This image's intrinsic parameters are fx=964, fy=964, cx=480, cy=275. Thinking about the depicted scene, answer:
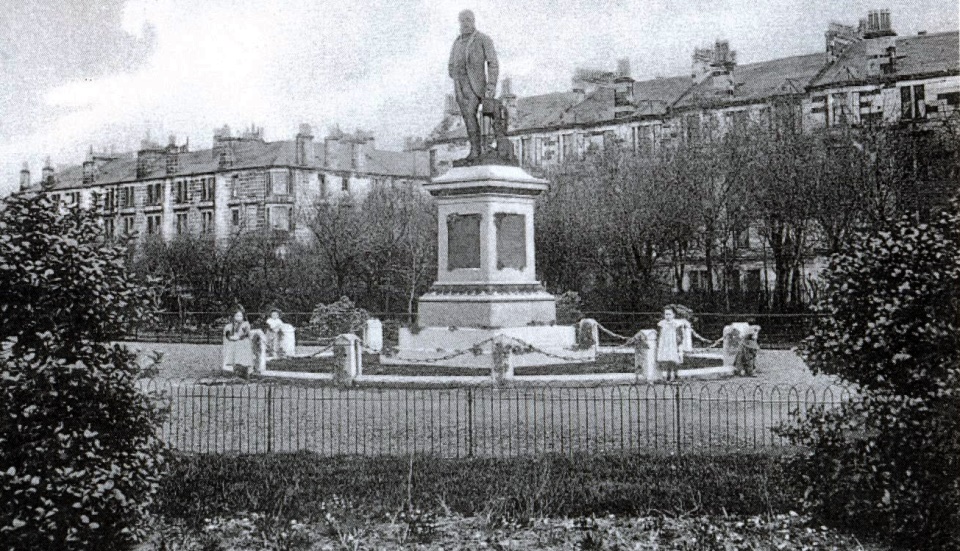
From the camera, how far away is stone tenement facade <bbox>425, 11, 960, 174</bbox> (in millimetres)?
40125

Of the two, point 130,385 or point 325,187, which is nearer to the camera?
point 130,385

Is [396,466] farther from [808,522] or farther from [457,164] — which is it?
[457,164]

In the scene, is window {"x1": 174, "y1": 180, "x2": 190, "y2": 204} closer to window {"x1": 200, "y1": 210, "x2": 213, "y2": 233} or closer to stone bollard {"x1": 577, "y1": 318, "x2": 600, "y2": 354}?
window {"x1": 200, "y1": 210, "x2": 213, "y2": 233}

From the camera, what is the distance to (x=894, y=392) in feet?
24.6

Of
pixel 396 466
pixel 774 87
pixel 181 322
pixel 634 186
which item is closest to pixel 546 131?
pixel 774 87

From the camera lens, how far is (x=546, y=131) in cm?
6419

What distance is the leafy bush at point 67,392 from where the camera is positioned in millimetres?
6496

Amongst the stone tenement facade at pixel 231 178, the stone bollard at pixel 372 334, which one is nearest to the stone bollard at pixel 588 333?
the stone bollard at pixel 372 334

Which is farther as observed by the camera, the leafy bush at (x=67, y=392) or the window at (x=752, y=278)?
the window at (x=752, y=278)

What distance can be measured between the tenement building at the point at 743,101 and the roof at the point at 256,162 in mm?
6335

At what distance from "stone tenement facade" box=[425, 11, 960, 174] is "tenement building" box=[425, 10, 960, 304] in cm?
7

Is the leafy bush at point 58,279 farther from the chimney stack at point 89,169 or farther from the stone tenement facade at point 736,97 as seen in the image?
the chimney stack at point 89,169

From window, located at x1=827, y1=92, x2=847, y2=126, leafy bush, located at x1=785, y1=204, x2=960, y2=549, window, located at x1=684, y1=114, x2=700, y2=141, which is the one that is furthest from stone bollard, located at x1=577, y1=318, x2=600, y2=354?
window, located at x1=827, y1=92, x2=847, y2=126

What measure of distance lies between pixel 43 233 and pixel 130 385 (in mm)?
1253
